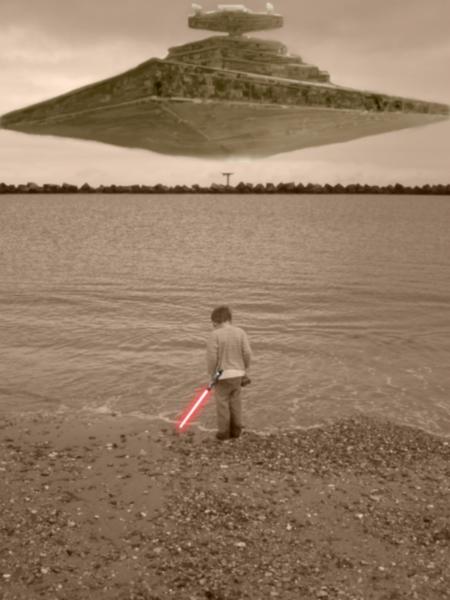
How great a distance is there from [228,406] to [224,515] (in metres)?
3.38

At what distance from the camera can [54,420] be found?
13883 mm

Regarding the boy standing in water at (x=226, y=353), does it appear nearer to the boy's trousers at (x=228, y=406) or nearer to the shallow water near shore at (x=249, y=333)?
the boy's trousers at (x=228, y=406)

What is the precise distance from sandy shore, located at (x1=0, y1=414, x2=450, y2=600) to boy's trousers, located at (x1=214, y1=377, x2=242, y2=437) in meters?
0.34

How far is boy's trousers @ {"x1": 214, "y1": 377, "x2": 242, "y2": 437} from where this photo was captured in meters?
12.1

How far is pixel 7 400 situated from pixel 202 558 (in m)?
8.97

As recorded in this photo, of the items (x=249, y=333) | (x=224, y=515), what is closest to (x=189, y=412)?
(x=224, y=515)

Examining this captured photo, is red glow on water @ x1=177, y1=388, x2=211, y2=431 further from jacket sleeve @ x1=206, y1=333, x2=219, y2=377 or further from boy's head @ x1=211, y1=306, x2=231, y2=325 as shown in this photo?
boy's head @ x1=211, y1=306, x2=231, y2=325

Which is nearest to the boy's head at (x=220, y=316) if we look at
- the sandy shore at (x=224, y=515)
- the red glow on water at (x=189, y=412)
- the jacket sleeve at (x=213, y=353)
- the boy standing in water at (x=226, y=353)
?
the boy standing in water at (x=226, y=353)

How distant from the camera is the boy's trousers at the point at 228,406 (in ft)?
39.8

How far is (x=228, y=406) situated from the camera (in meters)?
12.4

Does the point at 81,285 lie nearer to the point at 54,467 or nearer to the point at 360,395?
the point at 360,395

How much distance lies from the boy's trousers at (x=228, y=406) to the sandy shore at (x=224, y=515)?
0.34 metres

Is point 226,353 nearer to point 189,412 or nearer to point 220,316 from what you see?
point 220,316

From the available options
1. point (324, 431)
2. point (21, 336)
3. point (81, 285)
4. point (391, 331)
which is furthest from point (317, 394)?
point (81, 285)
